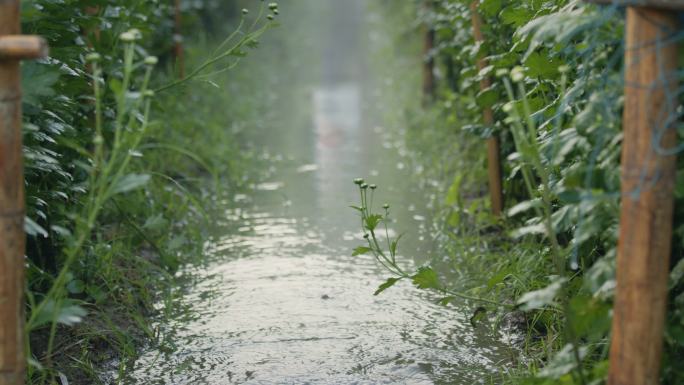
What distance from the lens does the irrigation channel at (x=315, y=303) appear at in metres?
3.29

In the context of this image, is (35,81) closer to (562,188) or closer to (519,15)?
(562,188)

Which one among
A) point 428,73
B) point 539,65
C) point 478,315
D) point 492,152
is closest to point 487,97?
point 492,152

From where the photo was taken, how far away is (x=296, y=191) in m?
6.47

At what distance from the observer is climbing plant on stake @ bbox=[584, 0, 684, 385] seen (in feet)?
7.06

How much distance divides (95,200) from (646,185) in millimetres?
1614

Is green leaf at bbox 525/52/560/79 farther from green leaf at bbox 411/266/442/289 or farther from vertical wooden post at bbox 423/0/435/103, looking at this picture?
vertical wooden post at bbox 423/0/435/103

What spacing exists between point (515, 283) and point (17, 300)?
213cm

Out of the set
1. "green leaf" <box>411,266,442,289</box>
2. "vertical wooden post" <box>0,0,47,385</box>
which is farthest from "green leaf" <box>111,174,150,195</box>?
"green leaf" <box>411,266,442,289</box>

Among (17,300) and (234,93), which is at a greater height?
(234,93)

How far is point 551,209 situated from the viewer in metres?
3.49

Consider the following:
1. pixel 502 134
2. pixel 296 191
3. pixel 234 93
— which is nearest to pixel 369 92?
pixel 234 93

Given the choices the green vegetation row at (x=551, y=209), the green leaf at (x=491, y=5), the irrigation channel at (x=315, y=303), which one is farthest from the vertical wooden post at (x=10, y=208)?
the green leaf at (x=491, y=5)

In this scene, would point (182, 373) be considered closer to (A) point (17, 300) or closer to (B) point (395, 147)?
(A) point (17, 300)

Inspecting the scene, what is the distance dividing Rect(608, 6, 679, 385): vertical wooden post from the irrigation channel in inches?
40.2
